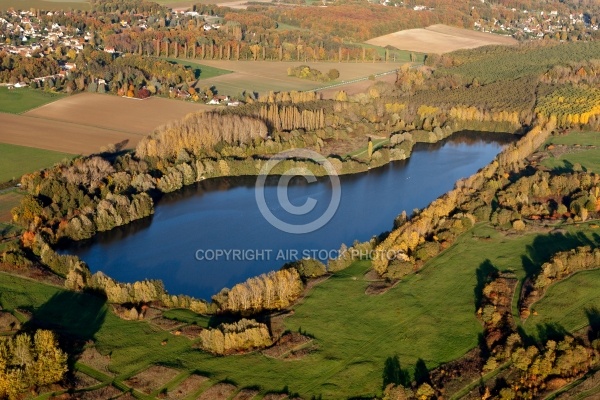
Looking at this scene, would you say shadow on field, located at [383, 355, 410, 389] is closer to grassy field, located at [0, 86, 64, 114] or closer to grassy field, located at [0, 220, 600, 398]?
grassy field, located at [0, 220, 600, 398]

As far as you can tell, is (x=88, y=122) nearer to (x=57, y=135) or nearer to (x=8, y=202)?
(x=57, y=135)

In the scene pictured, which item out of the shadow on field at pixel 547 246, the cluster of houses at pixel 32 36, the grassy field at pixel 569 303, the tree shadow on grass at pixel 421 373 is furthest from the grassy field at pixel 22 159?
the grassy field at pixel 569 303

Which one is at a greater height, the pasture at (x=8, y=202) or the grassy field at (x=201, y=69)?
the grassy field at (x=201, y=69)

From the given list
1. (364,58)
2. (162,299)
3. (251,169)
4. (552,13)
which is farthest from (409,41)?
(162,299)

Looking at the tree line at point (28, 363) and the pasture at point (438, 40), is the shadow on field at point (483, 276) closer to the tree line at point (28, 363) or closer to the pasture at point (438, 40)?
the tree line at point (28, 363)

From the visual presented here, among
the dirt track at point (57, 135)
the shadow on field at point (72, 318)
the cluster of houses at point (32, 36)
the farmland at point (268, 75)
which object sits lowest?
the shadow on field at point (72, 318)

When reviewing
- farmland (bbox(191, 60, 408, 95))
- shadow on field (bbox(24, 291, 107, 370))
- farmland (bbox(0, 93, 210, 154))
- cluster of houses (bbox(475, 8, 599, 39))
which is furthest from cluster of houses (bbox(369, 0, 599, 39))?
shadow on field (bbox(24, 291, 107, 370))
